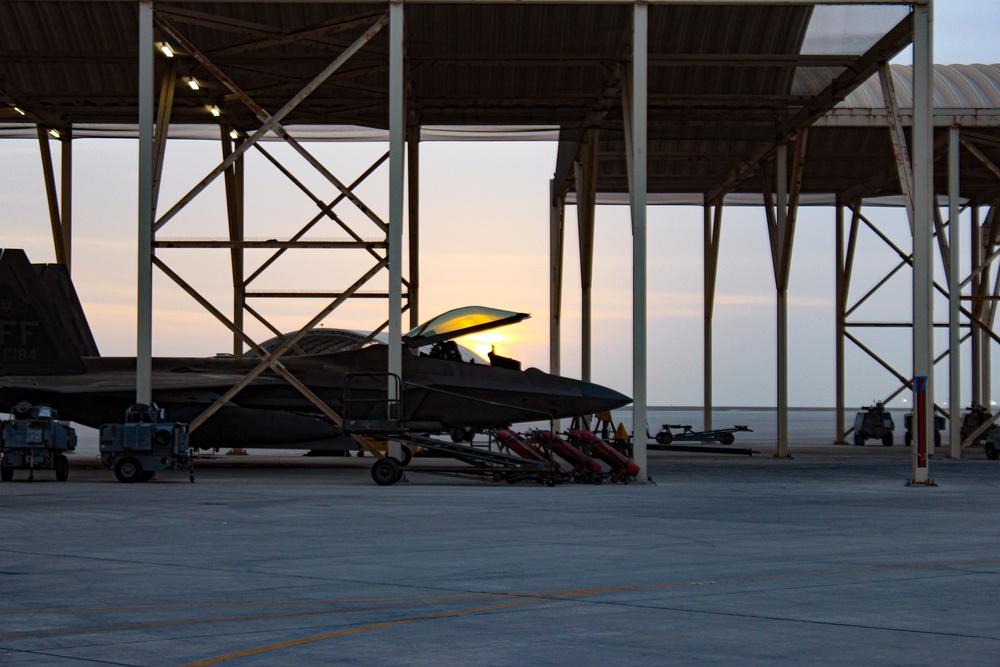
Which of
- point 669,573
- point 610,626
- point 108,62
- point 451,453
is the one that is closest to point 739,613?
point 610,626

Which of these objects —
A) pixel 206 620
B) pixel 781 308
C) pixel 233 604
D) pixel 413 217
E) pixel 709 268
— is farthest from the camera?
pixel 709 268

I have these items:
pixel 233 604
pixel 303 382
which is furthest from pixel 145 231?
pixel 233 604

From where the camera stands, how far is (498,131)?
28844mm

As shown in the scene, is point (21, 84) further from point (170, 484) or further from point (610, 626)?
point (610, 626)

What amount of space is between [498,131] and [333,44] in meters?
8.43

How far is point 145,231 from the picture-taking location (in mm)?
18359

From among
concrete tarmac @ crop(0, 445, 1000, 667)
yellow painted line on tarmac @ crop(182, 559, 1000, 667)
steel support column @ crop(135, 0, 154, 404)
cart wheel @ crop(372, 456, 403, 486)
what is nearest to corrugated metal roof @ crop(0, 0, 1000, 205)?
steel support column @ crop(135, 0, 154, 404)

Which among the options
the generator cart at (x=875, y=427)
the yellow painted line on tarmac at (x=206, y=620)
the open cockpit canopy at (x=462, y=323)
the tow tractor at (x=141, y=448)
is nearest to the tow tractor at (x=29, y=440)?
the tow tractor at (x=141, y=448)

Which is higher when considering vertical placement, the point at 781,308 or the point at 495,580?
the point at 781,308

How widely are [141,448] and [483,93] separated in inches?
460

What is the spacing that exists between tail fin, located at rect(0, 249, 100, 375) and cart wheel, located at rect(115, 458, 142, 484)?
5.92 meters

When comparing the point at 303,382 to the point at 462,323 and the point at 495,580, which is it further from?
the point at 495,580

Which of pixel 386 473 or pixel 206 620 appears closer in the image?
pixel 206 620

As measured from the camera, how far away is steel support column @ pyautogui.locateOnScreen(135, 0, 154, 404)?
59.5 ft
